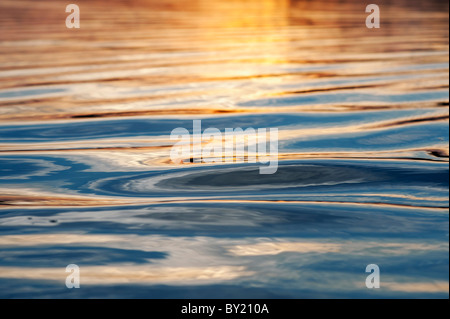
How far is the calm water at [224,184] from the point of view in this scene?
1395 mm

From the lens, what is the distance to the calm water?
139 cm

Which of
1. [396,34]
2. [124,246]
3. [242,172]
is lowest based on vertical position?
[124,246]

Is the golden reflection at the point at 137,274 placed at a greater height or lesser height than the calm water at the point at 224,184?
lesser

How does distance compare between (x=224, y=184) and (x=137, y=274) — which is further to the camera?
(x=224, y=184)

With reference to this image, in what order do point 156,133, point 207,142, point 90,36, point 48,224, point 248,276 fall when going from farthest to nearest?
point 90,36 → point 156,133 → point 207,142 → point 48,224 → point 248,276

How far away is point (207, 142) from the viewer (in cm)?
263

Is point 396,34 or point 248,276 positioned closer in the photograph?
point 248,276

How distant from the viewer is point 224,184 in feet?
6.82

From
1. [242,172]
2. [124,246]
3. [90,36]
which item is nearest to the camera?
[124,246]

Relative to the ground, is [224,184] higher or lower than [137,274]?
higher

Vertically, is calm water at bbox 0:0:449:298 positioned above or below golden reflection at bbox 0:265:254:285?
above
